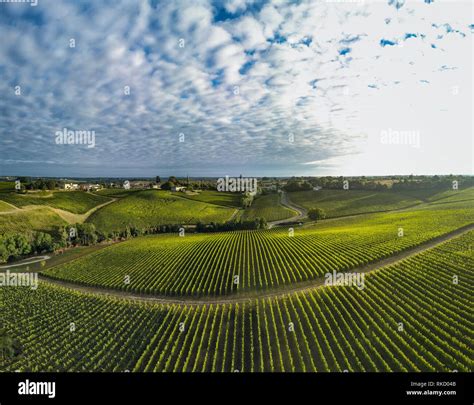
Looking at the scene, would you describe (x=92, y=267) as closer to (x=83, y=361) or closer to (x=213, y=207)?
(x=83, y=361)

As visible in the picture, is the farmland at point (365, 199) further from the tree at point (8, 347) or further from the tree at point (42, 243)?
the tree at point (8, 347)

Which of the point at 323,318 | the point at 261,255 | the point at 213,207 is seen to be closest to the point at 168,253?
the point at 261,255

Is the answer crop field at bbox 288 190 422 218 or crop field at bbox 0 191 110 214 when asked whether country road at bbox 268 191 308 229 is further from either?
crop field at bbox 0 191 110 214

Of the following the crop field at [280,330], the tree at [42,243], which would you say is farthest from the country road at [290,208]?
the tree at [42,243]

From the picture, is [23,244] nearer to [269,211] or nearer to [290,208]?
[269,211]

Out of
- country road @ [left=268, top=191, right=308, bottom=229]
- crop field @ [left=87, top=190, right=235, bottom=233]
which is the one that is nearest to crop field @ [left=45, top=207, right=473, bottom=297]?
crop field @ [left=87, top=190, right=235, bottom=233]

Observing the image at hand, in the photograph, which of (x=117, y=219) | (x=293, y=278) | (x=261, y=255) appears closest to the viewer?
(x=293, y=278)
